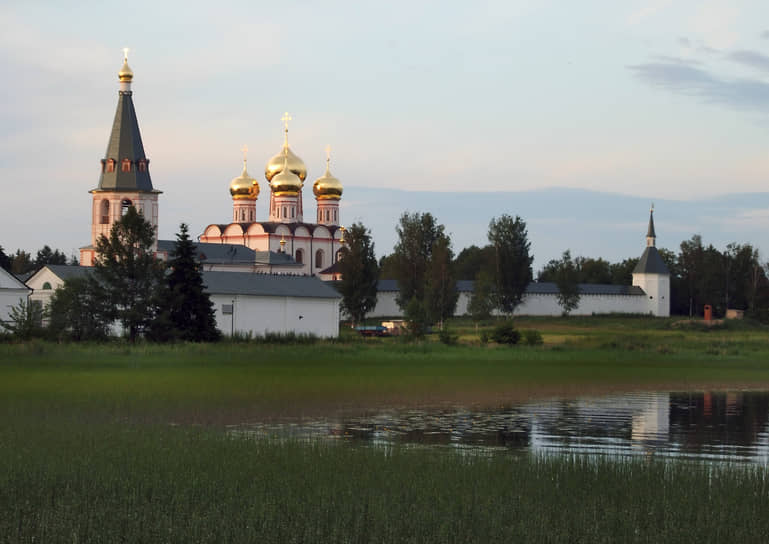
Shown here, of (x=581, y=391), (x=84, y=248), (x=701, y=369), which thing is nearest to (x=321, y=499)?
(x=581, y=391)

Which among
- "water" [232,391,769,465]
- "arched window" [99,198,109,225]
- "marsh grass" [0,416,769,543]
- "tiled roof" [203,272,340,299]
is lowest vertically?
"water" [232,391,769,465]

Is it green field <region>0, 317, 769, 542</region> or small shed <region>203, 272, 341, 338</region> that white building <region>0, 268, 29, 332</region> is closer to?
small shed <region>203, 272, 341, 338</region>

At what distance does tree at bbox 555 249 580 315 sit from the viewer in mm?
86706

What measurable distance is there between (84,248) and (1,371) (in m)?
54.2

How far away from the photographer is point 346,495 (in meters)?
12.8

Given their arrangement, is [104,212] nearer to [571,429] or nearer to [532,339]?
[532,339]

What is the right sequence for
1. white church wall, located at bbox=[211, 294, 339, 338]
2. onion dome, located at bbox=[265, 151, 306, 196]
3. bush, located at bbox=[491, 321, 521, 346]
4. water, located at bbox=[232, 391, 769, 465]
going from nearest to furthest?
1. water, located at bbox=[232, 391, 769, 465]
2. bush, located at bbox=[491, 321, 521, 346]
3. white church wall, located at bbox=[211, 294, 339, 338]
4. onion dome, located at bbox=[265, 151, 306, 196]

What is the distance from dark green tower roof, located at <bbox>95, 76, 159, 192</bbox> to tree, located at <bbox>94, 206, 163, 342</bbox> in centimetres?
3054

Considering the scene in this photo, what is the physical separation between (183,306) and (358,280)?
103 ft

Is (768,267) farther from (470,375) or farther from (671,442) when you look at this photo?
(671,442)

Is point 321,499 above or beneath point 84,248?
beneath

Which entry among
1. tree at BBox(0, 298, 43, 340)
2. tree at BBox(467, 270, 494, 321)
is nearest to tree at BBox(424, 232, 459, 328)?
tree at BBox(467, 270, 494, 321)

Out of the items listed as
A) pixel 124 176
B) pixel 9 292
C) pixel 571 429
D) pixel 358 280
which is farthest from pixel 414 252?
pixel 571 429

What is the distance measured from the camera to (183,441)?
16719 mm
